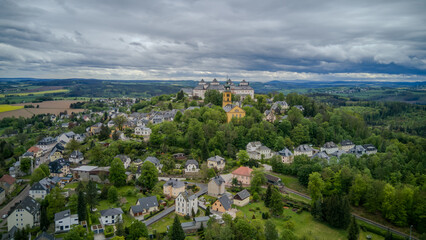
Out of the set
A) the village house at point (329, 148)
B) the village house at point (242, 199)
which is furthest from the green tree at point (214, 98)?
the village house at point (242, 199)

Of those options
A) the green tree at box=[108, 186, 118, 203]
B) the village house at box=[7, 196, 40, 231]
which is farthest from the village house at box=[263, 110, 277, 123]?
the village house at box=[7, 196, 40, 231]

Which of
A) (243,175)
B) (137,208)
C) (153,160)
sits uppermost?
(153,160)

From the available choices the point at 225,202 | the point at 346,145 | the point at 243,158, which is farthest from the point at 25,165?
the point at 346,145

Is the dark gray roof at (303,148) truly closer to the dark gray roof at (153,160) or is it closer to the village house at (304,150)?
the village house at (304,150)

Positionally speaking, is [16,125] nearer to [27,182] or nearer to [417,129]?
[27,182]

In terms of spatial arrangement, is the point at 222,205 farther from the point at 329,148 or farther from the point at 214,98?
the point at 214,98

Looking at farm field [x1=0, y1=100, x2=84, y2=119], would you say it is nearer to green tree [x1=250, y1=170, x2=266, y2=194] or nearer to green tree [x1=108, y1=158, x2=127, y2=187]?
green tree [x1=108, y1=158, x2=127, y2=187]
